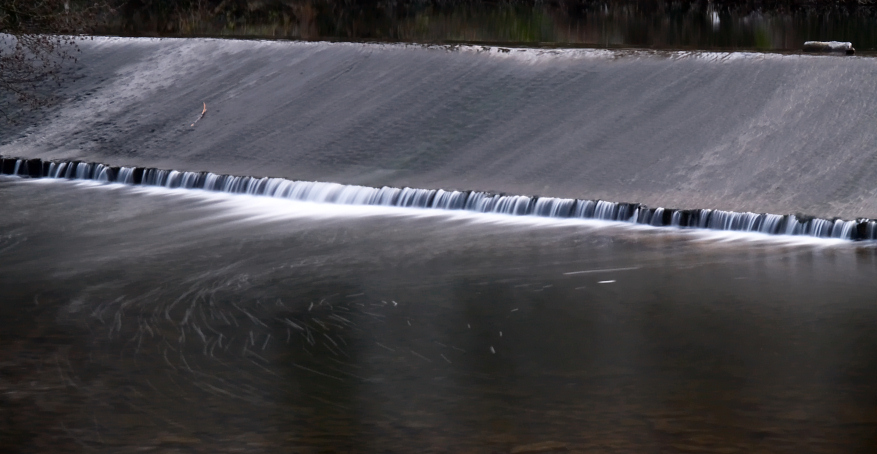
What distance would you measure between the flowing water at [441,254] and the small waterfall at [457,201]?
0.03 meters

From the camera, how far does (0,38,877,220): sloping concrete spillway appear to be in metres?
10.7

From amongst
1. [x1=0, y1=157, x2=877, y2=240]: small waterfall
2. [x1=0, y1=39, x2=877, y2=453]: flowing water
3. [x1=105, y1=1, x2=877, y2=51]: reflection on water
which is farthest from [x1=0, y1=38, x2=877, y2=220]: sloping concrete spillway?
[x1=105, y1=1, x2=877, y2=51]: reflection on water

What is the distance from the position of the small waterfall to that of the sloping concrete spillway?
265 mm

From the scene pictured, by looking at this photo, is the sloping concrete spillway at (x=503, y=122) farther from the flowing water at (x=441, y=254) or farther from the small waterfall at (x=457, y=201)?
the small waterfall at (x=457, y=201)

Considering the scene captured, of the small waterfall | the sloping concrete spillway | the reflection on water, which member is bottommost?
the small waterfall

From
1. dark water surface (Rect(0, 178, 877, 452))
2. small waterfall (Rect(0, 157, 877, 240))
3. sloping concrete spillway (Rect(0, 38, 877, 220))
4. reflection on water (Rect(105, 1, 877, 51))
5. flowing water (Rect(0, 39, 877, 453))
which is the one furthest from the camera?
reflection on water (Rect(105, 1, 877, 51))

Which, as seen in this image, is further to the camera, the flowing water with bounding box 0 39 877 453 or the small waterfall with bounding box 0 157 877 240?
the small waterfall with bounding box 0 157 877 240

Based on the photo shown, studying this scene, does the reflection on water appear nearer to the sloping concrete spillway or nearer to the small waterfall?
the sloping concrete spillway

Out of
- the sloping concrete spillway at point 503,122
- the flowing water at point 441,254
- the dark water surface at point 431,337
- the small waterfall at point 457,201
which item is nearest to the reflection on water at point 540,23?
the sloping concrete spillway at point 503,122

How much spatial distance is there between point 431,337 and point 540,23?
523 inches

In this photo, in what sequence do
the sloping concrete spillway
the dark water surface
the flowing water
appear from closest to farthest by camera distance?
the dark water surface < the flowing water < the sloping concrete spillway

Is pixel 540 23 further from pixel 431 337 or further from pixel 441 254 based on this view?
pixel 431 337

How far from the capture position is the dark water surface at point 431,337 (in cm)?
573

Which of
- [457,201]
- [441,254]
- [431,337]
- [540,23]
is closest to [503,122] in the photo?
[457,201]
